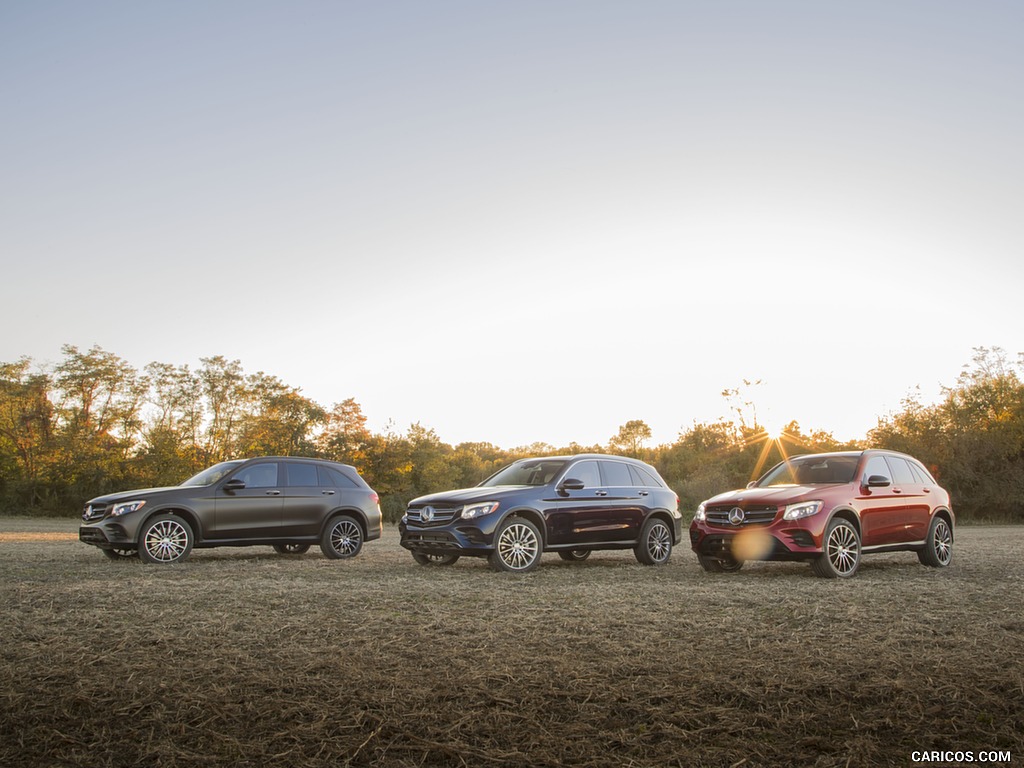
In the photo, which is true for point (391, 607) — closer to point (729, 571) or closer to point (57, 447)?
point (729, 571)

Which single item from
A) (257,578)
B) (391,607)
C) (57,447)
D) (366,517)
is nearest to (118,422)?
(57,447)

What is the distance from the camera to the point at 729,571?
12.1 meters

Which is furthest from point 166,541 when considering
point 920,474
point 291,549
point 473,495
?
point 920,474

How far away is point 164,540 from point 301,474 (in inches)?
95.5

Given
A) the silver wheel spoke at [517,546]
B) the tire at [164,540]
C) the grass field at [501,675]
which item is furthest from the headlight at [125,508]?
the silver wheel spoke at [517,546]

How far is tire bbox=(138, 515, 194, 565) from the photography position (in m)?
12.2

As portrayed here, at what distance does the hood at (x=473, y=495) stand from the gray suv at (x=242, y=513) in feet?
8.36

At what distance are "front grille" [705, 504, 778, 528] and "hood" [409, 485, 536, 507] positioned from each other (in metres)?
2.73

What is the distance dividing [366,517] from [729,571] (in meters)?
6.32

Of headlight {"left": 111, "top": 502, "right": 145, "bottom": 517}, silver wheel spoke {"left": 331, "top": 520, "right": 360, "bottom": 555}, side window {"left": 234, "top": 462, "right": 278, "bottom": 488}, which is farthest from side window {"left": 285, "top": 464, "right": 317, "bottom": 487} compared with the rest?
headlight {"left": 111, "top": 502, "right": 145, "bottom": 517}

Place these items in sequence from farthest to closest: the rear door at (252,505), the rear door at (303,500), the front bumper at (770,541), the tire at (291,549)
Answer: the tire at (291,549) < the rear door at (303,500) < the rear door at (252,505) < the front bumper at (770,541)

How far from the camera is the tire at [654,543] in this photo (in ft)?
42.1

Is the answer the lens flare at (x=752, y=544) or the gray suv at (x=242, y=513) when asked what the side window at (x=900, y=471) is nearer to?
the lens flare at (x=752, y=544)

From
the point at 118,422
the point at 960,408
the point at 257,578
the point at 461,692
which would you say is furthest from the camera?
the point at 118,422
